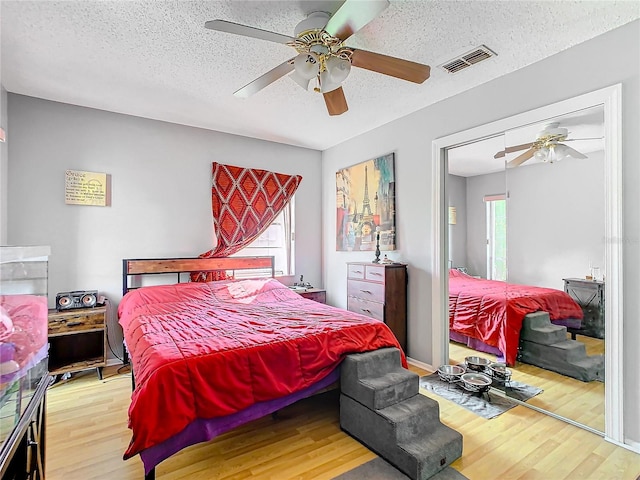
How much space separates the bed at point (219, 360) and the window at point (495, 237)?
1.86m

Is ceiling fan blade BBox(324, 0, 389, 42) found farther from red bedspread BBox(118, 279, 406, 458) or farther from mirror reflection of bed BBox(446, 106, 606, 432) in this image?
red bedspread BBox(118, 279, 406, 458)

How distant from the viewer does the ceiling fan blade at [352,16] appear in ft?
5.20

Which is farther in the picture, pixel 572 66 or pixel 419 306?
pixel 419 306

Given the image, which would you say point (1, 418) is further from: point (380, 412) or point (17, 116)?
point (17, 116)

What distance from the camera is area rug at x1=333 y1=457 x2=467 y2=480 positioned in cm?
186

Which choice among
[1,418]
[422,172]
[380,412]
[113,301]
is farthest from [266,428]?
[422,172]

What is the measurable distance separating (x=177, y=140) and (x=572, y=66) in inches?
155

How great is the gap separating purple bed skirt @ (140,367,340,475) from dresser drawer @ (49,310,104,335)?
1955 millimetres

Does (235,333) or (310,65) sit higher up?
(310,65)

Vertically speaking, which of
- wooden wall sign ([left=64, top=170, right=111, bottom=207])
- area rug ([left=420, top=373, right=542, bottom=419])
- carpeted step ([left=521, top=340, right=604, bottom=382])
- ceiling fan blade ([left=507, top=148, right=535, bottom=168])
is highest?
ceiling fan blade ([left=507, top=148, right=535, bottom=168])

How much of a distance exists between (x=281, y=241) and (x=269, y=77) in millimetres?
2843

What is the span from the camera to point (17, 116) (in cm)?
327

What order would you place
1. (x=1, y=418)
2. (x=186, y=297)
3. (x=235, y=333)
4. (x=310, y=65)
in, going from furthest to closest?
(x=186, y=297), (x=235, y=333), (x=310, y=65), (x=1, y=418)

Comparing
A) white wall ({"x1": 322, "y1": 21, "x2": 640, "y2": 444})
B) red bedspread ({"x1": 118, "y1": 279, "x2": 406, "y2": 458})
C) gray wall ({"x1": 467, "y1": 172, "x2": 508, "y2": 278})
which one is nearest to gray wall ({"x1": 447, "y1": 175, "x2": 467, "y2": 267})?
gray wall ({"x1": 467, "y1": 172, "x2": 508, "y2": 278})
